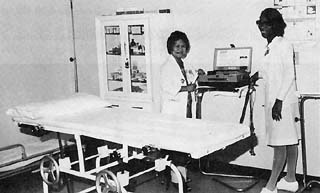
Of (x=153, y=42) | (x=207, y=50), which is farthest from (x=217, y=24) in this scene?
(x=153, y=42)

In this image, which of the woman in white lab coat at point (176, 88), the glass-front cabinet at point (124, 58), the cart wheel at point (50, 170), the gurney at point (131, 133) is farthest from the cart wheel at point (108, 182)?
the glass-front cabinet at point (124, 58)

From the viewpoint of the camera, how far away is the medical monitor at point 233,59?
4156mm

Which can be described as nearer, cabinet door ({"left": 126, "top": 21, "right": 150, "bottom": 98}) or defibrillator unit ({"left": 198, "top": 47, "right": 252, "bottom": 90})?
defibrillator unit ({"left": 198, "top": 47, "right": 252, "bottom": 90})

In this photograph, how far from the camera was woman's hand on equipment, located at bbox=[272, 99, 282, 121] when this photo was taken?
3.64 m

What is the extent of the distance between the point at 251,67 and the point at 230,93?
0.39 metres

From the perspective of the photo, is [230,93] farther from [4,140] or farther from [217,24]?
[4,140]

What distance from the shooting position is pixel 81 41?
5.46 m

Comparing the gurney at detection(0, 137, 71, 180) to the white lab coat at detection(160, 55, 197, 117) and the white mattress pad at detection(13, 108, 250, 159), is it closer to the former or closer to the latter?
the white mattress pad at detection(13, 108, 250, 159)

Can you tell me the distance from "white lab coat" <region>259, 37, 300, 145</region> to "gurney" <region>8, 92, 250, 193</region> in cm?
79

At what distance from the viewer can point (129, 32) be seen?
189 inches

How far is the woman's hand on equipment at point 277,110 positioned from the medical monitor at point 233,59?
60 cm

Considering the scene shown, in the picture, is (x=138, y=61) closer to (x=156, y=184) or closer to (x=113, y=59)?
(x=113, y=59)

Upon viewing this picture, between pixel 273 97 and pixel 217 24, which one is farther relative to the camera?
pixel 217 24

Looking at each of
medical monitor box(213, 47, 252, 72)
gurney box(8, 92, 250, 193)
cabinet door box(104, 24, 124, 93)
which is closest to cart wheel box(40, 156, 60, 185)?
gurney box(8, 92, 250, 193)
